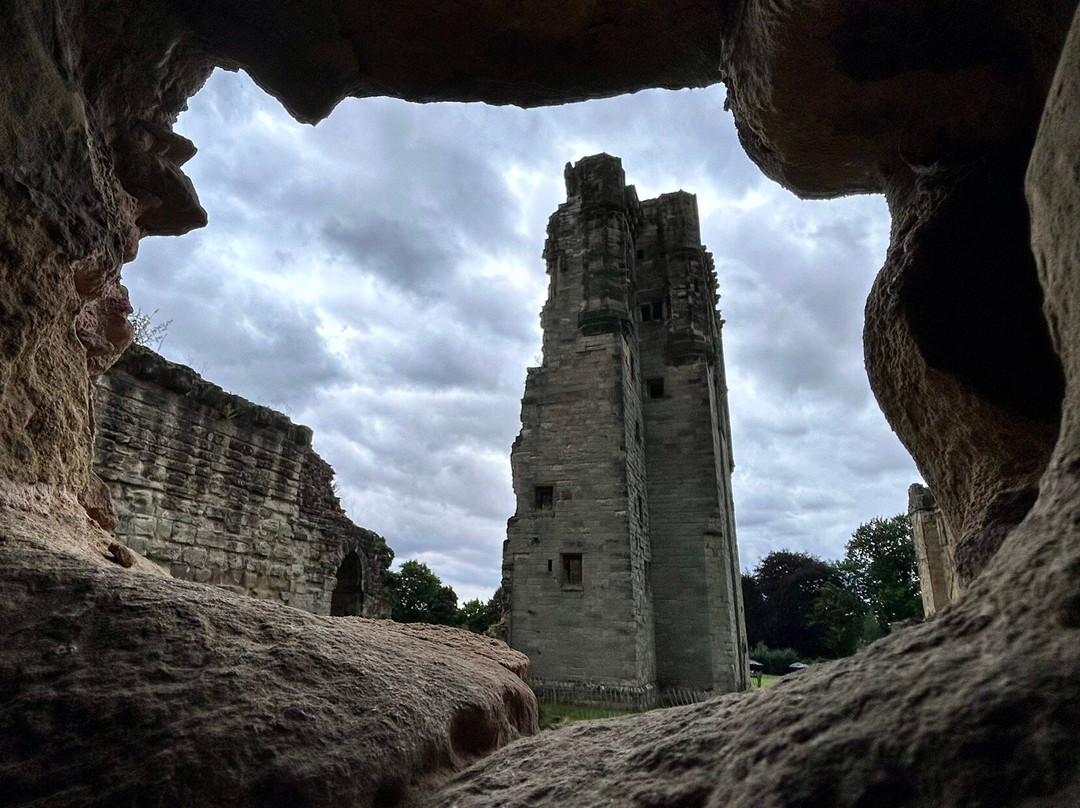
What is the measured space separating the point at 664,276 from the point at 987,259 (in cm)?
1816

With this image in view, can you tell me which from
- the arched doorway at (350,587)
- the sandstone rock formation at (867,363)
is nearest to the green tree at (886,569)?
the arched doorway at (350,587)

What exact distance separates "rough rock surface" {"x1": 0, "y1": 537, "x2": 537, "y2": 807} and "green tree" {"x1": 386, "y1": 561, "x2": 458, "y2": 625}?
20276 mm

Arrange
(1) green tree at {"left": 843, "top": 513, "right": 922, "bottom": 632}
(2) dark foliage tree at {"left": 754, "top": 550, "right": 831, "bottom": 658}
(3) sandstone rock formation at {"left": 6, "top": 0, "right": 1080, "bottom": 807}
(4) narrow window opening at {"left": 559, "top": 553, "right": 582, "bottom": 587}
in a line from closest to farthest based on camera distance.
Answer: (3) sandstone rock formation at {"left": 6, "top": 0, "right": 1080, "bottom": 807}
(4) narrow window opening at {"left": 559, "top": 553, "right": 582, "bottom": 587}
(1) green tree at {"left": 843, "top": 513, "right": 922, "bottom": 632}
(2) dark foliage tree at {"left": 754, "top": 550, "right": 831, "bottom": 658}

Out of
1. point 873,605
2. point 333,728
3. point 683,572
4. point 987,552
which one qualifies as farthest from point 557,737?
point 873,605

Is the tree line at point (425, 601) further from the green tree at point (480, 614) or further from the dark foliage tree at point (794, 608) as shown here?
the dark foliage tree at point (794, 608)

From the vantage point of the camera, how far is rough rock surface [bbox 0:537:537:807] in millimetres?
1295

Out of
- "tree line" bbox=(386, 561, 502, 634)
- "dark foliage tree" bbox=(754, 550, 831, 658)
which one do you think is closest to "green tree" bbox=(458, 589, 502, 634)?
"tree line" bbox=(386, 561, 502, 634)

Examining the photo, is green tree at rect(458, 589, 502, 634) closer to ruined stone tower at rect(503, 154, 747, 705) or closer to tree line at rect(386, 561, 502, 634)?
tree line at rect(386, 561, 502, 634)

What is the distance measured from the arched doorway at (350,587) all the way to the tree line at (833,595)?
80.4ft

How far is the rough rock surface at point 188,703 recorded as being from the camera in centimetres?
129

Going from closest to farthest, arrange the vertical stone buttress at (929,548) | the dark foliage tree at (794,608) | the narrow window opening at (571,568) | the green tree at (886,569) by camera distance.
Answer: the vertical stone buttress at (929,548), the narrow window opening at (571,568), the green tree at (886,569), the dark foliage tree at (794,608)

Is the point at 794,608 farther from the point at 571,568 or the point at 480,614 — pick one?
the point at 571,568

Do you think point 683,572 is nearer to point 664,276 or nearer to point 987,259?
point 664,276

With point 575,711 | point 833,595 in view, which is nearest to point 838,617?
point 833,595
